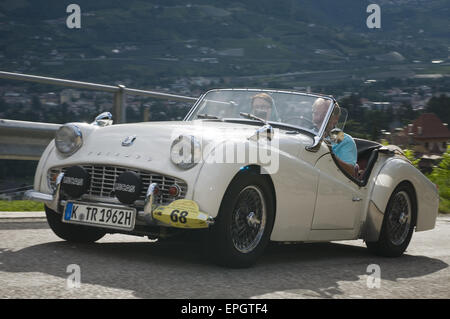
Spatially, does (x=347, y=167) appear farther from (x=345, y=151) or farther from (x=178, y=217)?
(x=178, y=217)

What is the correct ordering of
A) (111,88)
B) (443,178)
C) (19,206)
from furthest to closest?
(443,178), (111,88), (19,206)

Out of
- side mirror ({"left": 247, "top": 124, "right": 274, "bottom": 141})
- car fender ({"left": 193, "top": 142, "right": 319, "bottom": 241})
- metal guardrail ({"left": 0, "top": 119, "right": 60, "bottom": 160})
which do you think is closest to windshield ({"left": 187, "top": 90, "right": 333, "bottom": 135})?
car fender ({"left": 193, "top": 142, "right": 319, "bottom": 241})

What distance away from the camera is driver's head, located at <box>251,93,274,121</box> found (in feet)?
21.6

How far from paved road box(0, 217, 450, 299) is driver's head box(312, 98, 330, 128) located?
1.19 metres

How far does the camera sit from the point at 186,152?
5.14m

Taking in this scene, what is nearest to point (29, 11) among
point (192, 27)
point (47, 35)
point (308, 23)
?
point (47, 35)

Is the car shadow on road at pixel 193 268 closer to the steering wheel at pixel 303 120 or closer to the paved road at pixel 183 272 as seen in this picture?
the paved road at pixel 183 272

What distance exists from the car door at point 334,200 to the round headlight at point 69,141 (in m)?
1.92

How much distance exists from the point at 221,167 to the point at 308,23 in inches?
7123

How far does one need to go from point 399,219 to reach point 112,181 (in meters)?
3.06

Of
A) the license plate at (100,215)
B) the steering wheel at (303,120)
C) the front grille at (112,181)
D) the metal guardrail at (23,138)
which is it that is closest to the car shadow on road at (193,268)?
the license plate at (100,215)

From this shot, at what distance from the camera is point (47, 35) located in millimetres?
110750

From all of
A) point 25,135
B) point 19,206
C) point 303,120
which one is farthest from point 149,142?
point 25,135
